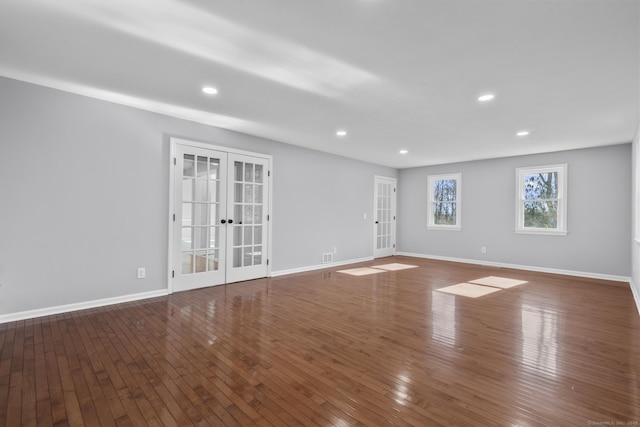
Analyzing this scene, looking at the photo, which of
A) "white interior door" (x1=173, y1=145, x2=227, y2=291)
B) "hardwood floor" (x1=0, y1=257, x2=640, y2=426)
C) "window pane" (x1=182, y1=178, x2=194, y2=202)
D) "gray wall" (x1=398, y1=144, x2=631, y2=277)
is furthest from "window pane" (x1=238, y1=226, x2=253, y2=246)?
"gray wall" (x1=398, y1=144, x2=631, y2=277)

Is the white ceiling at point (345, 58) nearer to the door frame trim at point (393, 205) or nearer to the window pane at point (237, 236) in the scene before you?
the window pane at point (237, 236)

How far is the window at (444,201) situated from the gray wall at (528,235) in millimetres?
145

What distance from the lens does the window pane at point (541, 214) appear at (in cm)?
628

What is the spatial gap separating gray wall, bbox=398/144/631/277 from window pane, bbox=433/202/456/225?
0.27 m

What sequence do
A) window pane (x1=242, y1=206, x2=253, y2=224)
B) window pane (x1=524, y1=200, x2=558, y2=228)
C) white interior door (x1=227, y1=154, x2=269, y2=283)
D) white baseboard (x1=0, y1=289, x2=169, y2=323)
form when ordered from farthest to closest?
window pane (x1=524, y1=200, x2=558, y2=228) < window pane (x1=242, y1=206, x2=253, y2=224) < white interior door (x1=227, y1=154, x2=269, y2=283) < white baseboard (x1=0, y1=289, x2=169, y2=323)

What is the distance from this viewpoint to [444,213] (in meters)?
8.01

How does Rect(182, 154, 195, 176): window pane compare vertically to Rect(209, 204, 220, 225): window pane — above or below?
above

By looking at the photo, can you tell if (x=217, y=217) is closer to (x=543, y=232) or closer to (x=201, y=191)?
(x=201, y=191)

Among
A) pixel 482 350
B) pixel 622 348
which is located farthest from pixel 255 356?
pixel 622 348

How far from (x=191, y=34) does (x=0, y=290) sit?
11.0 feet

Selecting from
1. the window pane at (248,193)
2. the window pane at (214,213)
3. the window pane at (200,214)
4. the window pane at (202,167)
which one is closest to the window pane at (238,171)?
the window pane at (248,193)

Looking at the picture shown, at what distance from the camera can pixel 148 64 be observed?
2.85 m

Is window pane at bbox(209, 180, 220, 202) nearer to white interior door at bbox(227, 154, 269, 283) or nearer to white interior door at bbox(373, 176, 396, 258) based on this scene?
white interior door at bbox(227, 154, 269, 283)

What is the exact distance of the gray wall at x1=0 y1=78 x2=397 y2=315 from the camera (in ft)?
10.6
